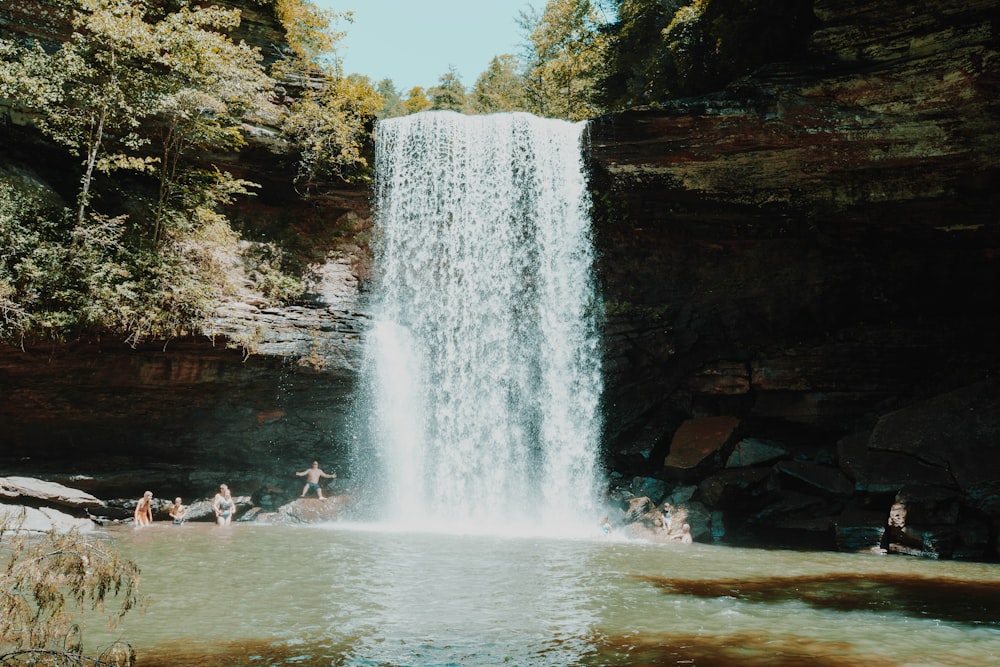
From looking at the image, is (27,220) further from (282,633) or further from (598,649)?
(598,649)

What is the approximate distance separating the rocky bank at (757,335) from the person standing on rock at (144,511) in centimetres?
136

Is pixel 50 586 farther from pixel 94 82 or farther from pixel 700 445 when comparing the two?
pixel 700 445

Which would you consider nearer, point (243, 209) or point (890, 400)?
point (890, 400)

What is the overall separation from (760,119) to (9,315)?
1532 centimetres

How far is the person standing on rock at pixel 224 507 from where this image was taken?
14.0 meters

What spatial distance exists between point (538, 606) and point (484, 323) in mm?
10392

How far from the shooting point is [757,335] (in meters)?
17.8

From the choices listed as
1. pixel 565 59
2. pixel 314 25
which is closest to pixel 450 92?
pixel 565 59

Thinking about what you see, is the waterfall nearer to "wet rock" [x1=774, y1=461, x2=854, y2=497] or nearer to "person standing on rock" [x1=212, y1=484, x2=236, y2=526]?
"person standing on rock" [x1=212, y1=484, x2=236, y2=526]

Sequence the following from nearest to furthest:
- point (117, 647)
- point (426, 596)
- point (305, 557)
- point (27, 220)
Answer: point (117, 647)
point (426, 596)
point (305, 557)
point (27, 220)

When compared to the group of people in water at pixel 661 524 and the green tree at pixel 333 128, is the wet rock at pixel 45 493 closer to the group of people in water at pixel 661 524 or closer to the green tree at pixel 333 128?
the green tree at pixel 333 128

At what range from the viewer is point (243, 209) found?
17.6 meters

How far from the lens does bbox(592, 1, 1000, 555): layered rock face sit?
13.5 metres

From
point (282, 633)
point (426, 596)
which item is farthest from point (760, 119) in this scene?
point (282, 633)
